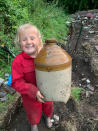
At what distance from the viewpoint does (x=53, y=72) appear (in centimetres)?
142

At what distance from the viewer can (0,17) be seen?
13.0ft

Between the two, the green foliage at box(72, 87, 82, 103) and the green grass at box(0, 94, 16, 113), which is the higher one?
the green grass at box(0, 94, 16, 113)

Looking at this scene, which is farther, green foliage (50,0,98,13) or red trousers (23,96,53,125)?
green foliage (50,0,98,13)

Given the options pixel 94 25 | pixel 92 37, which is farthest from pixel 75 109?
pixel 94 25

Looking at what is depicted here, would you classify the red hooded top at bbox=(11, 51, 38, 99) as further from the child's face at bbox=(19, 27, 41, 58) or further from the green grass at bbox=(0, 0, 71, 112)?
the green grass at bbox=(0, 0, 71, 112)

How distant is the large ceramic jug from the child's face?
0.84ft

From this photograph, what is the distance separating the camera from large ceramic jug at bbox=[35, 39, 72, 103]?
4.64ft

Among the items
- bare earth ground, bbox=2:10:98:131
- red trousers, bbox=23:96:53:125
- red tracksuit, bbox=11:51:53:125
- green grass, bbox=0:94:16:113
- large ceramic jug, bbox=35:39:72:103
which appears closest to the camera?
large ceramic jug, bbox=35:39:72:103

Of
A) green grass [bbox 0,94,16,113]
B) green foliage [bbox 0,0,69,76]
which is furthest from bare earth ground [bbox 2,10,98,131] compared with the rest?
green foliage [bbox 0,0,69,76]

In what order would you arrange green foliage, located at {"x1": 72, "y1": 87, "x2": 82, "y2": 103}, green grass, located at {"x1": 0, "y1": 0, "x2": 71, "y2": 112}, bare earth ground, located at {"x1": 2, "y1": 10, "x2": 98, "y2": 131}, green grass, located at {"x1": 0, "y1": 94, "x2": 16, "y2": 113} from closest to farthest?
green grass, located at {"x1": 0, "y1": 94, "x2": 16, "y2": 113}
bare earth ground, located at {"x1": 2, "y1": 10, "x2": 98, "y2": 131}
green foliage, located at {"x1": 72, "y1": 87, "x2": 82, "y2": 103}
green grass, located at {"x1": 0, "y1": 0, "x2": 71, "y2": 112}

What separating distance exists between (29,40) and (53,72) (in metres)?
0.46

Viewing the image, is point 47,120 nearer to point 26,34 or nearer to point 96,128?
point 96,128

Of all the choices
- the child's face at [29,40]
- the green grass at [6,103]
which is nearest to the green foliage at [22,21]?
the green grass at [6,103]

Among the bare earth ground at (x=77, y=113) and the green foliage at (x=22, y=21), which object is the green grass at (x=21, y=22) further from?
the bare earth ground at (x=77, y=113)
